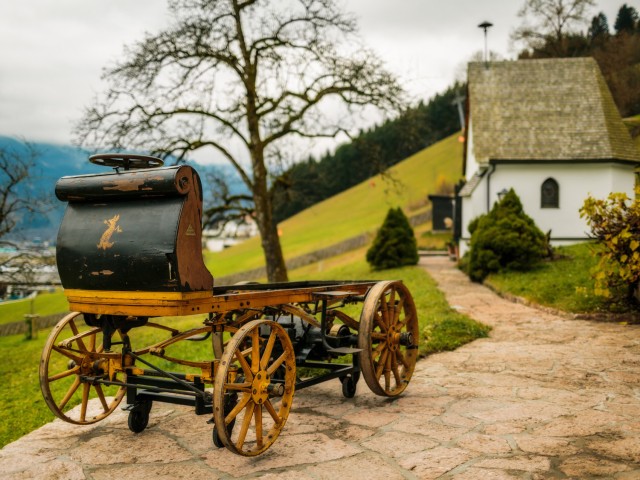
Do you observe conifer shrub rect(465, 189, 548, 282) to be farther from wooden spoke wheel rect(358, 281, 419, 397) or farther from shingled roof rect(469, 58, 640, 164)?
wooden spoke wheel rect(358, 281, 419, 397)

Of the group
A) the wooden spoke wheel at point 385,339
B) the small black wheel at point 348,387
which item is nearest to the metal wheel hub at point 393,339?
the wooden spoke wheel at point 385,339

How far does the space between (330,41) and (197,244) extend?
14.2 m

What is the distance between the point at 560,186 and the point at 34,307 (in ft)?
104

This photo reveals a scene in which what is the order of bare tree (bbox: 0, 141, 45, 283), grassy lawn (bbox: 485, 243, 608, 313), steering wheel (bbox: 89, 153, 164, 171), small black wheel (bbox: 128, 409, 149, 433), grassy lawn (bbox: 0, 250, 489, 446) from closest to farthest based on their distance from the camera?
steering wheel (bbox: 89, 153, 164, 171), small black wheel (bbox: 128, 409, 149, 433), grassy lawn (bbox: 0, 250, 489, 446), grassy lawn (bbox: 485, 243, 608, 313), bare tree (bbox: 0, 141, 45, 283)

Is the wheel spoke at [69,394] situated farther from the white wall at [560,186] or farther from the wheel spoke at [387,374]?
the white wall at [560,186]

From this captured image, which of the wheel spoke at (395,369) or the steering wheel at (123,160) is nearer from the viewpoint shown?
the steering wheel at (123,160)

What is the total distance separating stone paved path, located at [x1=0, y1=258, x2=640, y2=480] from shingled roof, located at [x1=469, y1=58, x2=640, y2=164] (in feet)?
63.5

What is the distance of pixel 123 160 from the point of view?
15.8 ft

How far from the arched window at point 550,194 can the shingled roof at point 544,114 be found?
106cm

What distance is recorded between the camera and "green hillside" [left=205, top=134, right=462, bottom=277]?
173 feet

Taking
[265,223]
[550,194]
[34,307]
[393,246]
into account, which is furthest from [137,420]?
[34,307]

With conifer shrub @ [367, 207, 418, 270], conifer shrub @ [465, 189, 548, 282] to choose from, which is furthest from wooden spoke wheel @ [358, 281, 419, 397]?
conifer shrub @ [367, 207, 418, 270]

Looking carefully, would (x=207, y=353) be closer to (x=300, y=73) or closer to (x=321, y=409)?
(x=321, y=409)

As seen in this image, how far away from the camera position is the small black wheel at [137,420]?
4.94 metres
